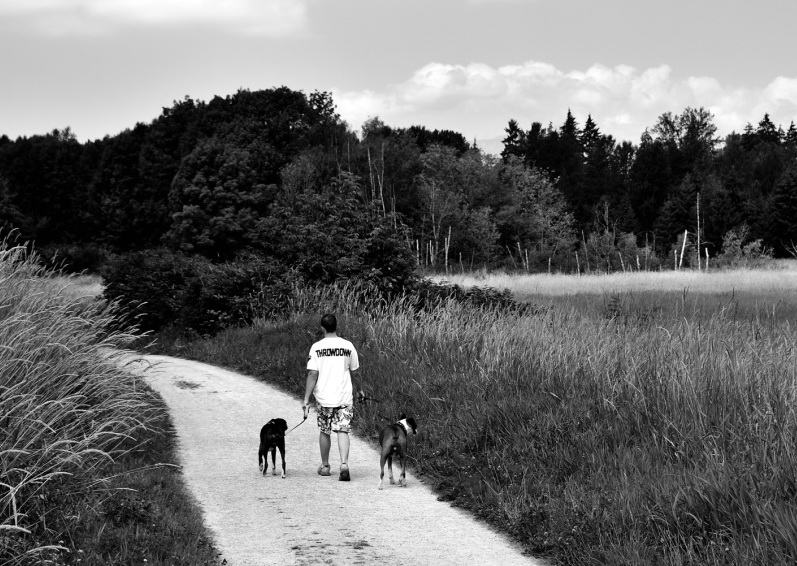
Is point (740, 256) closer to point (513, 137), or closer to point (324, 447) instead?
point (324, 447)

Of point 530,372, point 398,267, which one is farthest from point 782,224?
point 530,372

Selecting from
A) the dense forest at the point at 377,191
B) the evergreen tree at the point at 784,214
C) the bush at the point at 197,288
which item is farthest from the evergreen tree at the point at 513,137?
the bush at the point at 197,288

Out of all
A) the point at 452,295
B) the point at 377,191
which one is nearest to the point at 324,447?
the point at 452,295

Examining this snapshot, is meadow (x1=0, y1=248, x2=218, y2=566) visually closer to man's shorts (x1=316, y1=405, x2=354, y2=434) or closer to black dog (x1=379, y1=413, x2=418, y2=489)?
man's shorts (x1=316, y1=405, x2=354, y2=434)

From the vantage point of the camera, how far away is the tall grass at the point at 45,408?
5828mm

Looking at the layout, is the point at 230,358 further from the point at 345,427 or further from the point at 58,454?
the point at 58,454

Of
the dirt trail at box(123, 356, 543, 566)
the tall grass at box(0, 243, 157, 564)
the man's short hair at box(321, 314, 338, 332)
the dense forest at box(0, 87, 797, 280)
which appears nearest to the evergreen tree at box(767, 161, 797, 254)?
the dense forest at box(0, 87, 797, 280)

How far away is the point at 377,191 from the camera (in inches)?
2874

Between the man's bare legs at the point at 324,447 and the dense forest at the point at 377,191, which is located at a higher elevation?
the dense forest at the point at 377,191

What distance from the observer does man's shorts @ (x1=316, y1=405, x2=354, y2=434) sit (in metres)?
9.80

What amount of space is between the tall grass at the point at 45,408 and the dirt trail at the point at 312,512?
1.22m

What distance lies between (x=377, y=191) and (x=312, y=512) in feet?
216

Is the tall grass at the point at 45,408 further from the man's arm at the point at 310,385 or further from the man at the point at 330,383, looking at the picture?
the man at the point at 330,383

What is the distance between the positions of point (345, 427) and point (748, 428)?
4.37m
